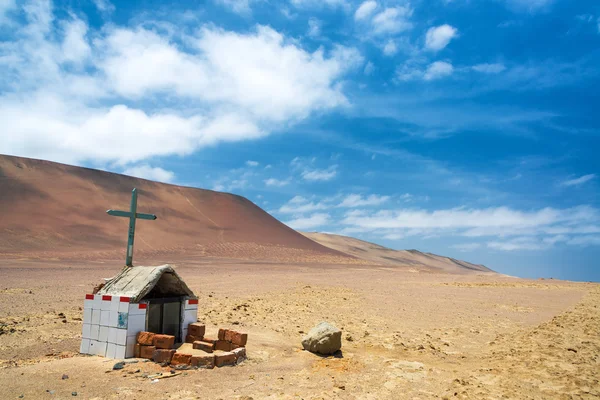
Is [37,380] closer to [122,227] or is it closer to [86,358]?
[86,358]

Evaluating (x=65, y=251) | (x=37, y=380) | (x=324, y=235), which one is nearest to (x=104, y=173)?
(x=65, y=251)

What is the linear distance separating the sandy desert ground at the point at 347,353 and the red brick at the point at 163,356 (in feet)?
0.45

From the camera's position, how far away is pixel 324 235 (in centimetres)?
15662

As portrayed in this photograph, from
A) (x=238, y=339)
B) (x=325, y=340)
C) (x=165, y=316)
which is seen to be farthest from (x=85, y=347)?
(x=325, y=340)

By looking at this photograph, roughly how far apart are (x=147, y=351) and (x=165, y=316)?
158 centimetres

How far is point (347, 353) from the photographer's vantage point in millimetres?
9750

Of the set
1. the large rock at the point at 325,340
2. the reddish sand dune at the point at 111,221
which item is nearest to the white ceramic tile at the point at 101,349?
the large rock at the point at 325,340

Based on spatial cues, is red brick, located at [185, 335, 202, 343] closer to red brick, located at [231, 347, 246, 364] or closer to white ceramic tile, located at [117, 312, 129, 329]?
red brick, located at [231, 347, 246, 364]

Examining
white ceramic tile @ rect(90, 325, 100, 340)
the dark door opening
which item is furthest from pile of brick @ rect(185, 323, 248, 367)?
white ceramic tile @ rect(90, 325, 100, 340)

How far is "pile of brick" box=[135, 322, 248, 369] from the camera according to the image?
789 centimetres

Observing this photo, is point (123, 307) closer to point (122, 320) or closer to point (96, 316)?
point (122, 320)

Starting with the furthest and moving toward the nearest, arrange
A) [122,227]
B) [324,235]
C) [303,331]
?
[324,235], [122,227], [303,331]

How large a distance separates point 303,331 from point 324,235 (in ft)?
476

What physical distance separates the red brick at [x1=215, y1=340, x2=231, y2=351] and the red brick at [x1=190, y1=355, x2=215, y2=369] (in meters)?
0.75
